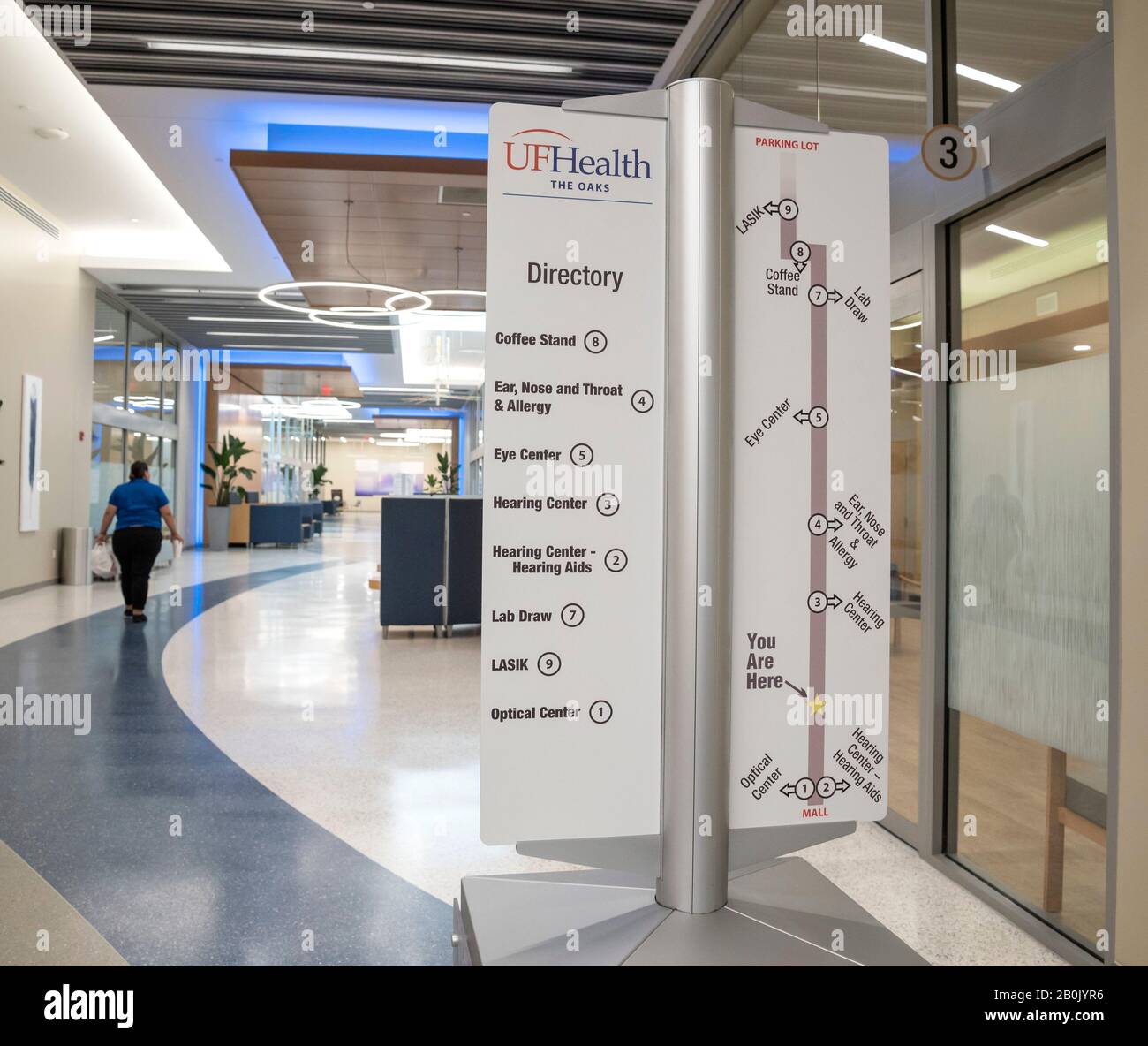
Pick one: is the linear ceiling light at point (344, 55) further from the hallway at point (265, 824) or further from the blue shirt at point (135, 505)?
the blue shirt at point (135, 505)

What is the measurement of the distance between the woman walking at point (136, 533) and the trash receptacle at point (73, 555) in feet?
A: 10.4

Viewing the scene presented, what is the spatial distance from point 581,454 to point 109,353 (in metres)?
15.2

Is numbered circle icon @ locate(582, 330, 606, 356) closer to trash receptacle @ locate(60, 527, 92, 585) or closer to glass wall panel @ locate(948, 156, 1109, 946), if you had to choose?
glass wall panel @ locate(948, 156, 1109, 946)

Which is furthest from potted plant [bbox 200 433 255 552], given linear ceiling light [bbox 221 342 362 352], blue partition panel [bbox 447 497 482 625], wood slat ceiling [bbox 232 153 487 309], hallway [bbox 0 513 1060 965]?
hallway [bbox 0 513 1060 965]

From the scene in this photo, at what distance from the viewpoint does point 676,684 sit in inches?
58.9

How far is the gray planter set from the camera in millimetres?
19391

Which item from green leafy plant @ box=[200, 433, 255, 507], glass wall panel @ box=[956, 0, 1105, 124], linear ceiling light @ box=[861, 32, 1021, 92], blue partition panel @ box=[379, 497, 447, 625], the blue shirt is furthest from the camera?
green leafy plant @ box=[200, 433, 255, 507]

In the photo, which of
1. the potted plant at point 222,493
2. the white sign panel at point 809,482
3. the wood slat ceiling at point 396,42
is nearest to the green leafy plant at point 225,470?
the potted plant at point 222,493

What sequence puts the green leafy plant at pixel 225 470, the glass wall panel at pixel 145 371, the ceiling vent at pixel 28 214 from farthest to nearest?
the green leafy plant at pixel 225 470 → the glass wall panel at pixel 145 371 → the ceiling vent at pixel 28 214

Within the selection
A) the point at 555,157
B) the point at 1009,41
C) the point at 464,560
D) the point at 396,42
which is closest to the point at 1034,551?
the point at 1009,41

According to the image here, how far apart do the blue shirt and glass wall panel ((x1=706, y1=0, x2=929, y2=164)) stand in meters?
7.04

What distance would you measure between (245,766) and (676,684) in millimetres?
3479

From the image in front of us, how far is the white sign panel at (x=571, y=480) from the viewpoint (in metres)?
1.49

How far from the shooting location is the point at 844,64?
4.18 metres
